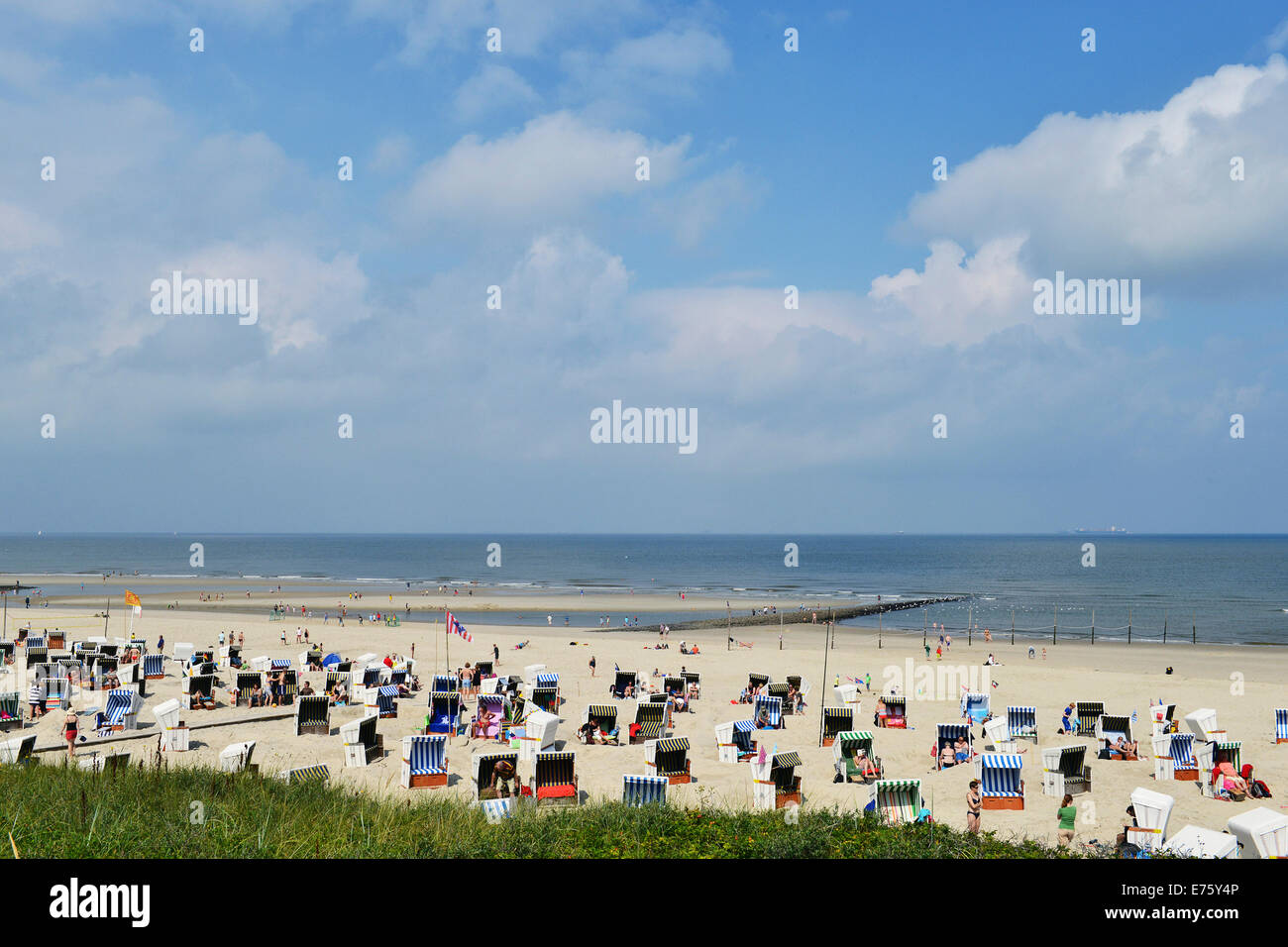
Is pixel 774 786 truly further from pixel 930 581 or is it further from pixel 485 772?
pixel 930 581

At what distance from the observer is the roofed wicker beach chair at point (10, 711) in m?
21.4

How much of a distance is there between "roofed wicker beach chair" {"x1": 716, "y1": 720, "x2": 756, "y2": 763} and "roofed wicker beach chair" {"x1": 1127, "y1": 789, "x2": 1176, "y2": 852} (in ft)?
26.7

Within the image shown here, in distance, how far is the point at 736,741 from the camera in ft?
63.7

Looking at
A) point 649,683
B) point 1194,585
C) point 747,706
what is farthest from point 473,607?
point 1194,585

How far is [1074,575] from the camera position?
393 feet

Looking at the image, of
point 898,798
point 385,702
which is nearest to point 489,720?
point 385,702

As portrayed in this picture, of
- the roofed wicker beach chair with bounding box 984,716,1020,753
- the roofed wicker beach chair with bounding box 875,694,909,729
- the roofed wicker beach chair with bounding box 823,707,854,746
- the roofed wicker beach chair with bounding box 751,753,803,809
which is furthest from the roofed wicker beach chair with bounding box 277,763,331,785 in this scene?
the roofed wicker beach chair with bounding box 984,716,1020,753

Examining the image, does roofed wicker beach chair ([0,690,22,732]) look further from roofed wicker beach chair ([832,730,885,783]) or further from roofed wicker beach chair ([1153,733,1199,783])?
roofed wicker beach chair ([1153,733,1199,783])

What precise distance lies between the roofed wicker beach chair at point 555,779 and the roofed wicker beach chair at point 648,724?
5.40m

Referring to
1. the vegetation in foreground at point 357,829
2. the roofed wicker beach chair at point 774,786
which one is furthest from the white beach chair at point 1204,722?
the vegetation in foreground at point 357,829

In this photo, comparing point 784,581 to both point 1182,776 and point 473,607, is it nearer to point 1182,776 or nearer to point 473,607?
point 473,607

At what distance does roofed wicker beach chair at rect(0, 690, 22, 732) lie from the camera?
21.4 meters

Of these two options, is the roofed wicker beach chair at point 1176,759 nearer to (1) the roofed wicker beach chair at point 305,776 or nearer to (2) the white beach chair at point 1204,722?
(2) the white beach chair at point 1204,722

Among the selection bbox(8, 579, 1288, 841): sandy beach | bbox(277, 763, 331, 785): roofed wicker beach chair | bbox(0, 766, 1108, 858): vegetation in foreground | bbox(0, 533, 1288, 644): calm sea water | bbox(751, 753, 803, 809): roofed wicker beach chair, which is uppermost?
bbox(0, 766, 1108, 858): vegetation in foreground
